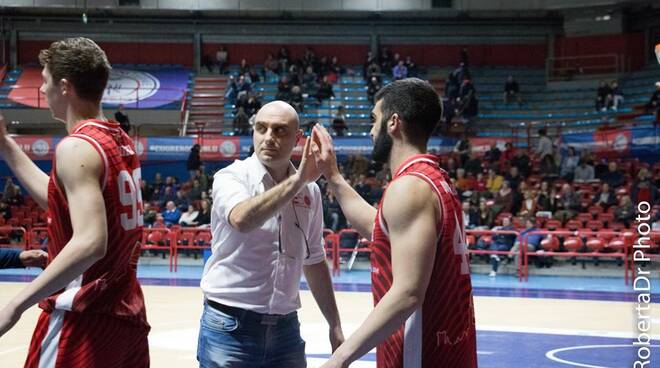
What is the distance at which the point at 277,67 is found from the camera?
34438 millimetres

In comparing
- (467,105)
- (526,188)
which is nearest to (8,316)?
(526,188)

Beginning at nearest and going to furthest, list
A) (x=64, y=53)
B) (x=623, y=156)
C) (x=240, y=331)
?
(x=64, y=53), (x=240, y=331), (x=623, y=156)

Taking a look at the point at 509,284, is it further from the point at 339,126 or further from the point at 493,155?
the point at 339,126

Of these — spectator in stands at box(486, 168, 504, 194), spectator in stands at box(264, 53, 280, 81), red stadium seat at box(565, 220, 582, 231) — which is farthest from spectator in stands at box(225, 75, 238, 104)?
red stadium seat at box(565, 220, 582, 231)

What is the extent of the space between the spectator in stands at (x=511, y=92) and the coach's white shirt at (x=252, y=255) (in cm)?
2841

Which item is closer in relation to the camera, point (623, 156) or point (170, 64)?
point (623, 156)

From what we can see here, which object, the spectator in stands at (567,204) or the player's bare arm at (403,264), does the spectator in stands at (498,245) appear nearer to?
the spectator in stands at (567,204)

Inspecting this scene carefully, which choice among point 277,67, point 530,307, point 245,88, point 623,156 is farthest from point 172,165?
point 530,307

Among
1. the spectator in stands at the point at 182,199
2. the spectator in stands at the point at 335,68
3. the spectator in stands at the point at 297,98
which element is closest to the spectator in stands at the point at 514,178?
Result: the spectator in stands at the point at 182,199

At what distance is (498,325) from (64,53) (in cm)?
920

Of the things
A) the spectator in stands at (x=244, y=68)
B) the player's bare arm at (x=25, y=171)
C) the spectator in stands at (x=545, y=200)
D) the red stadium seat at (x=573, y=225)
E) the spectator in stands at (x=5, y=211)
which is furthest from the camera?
the spectator in stands at (x=244, y=68)

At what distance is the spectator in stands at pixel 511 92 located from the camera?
32.0m

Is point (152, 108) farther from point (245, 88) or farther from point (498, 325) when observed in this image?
point (498, 325)

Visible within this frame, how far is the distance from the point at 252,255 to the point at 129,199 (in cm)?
96
